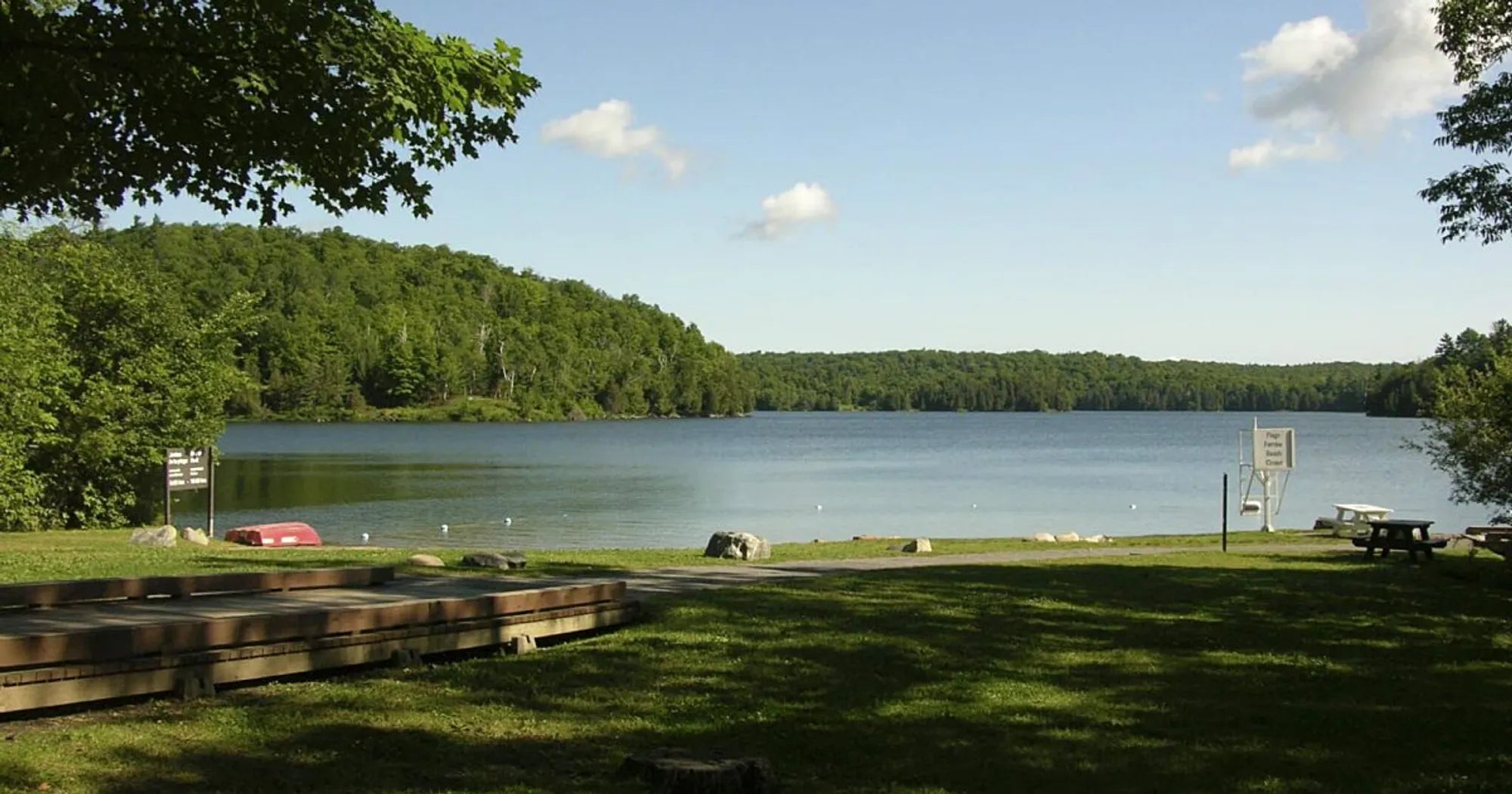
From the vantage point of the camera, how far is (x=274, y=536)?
26.0m

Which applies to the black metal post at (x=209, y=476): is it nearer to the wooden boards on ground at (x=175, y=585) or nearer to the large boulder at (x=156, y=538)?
the large boulder at (x=156, y=538)

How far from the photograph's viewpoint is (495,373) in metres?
170

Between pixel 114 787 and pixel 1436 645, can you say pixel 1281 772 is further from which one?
pixel 114 787

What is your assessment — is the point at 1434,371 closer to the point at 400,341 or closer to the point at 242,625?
the point at 242,625

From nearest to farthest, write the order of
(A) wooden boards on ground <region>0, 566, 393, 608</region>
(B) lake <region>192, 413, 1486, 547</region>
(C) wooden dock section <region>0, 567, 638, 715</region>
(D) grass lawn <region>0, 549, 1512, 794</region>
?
1. (D) grass lawn <region>0, 549, 1512, 794</region>
2. (C) wooden dock section <region>0, 567, 638, 715</region>
3. (A) wooden boards on ground <region>0, 566, 393, 608</region>
4. (B) lake <region>192, 413, 1486, 547</region>

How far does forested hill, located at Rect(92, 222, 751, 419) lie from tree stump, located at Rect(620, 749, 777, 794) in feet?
414

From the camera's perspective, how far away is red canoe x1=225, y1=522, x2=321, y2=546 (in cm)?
2545

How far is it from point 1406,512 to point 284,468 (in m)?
51.6

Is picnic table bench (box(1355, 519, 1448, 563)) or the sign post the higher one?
the sign post

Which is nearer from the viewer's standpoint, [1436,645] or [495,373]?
[1436,645]

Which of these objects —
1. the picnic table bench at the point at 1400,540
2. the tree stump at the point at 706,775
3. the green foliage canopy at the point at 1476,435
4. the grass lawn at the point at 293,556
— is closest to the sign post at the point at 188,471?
the grass lawn at the point at 293,556

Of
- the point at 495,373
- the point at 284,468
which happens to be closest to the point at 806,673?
the point at 284,468

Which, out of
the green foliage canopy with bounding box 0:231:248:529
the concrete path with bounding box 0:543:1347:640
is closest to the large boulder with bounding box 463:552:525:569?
the concrete path with bounding box 0:543:1347:640

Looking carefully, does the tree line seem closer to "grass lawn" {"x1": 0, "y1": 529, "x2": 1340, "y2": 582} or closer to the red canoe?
"grass lawn" {"x1": 0, "y1": 529, "x2": 1340, "y2": 582}
